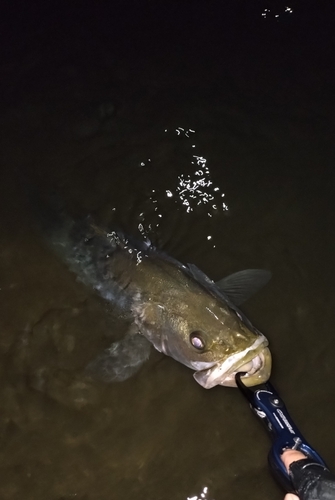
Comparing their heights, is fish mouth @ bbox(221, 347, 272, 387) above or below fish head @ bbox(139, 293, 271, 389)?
below

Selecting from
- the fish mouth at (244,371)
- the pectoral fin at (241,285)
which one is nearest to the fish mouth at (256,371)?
the fish mouth at (244,371)

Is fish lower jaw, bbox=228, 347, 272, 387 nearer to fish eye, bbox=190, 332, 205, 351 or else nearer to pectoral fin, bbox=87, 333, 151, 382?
fish eye, bbox=190, 332, 205, 351

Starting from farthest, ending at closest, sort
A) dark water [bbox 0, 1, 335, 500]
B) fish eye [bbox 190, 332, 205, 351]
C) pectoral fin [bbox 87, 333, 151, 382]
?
pectoral fin [bbox 87, 333, 151, 382] → dark water [bbox 0, 1, 335, 500] → fish eye [bbox 190, 332, 205, 351]

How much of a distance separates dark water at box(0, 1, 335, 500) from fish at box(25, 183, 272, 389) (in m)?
0.14

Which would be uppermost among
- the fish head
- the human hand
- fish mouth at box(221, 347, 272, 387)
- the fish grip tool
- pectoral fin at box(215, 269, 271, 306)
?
pectoral fin at box(215, 269, 271, 306)

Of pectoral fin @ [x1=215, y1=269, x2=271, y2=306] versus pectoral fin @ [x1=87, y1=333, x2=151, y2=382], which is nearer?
pectoral fin @ [x1=87, y1=333, x2=151, y2=382]

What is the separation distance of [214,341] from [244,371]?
1.06ft

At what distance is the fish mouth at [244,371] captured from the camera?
328 centimetres

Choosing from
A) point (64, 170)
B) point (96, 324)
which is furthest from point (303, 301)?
point (64, 170)

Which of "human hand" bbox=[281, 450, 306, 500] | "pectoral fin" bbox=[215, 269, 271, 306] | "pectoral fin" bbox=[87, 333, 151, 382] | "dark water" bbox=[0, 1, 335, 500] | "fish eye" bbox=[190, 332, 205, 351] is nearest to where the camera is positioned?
"human hand" bbox=[281, 450, 306, 500]

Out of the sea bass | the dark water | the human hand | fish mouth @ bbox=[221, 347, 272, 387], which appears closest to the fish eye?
the sea bass

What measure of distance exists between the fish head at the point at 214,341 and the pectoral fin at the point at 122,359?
371 mm

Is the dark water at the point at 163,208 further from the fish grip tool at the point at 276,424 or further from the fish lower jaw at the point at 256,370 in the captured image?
the fish lower jaw at the point at 256,370

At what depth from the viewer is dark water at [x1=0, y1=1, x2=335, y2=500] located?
3.69 meters
